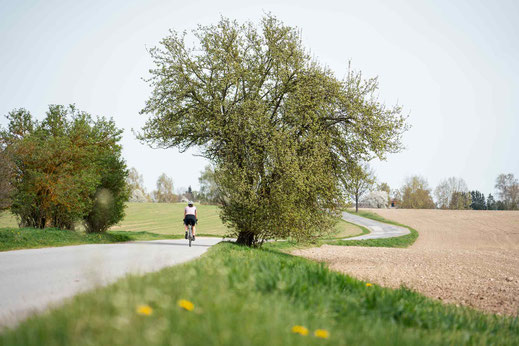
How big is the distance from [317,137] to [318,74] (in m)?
3.25

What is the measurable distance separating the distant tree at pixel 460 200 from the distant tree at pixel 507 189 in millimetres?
7613

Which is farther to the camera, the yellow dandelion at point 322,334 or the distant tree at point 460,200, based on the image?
the distant tree at point 460,200

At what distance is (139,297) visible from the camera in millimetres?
3389

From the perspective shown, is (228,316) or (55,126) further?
(55,126)

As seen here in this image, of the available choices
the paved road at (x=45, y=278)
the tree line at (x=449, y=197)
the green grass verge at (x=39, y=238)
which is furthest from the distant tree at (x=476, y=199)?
the paved road at (x=45, y=278)

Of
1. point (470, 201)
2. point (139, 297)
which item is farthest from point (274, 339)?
point (470, 201)

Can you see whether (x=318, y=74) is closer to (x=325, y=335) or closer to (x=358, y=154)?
(x=358, y=154)

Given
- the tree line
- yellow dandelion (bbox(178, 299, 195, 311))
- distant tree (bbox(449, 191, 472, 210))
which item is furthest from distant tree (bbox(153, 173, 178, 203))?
yellow dandelion (bbox(178, 299, 195, 311))

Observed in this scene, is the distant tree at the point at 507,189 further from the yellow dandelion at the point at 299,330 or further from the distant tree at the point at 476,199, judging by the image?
the yellow dandelion at the point at 299,330

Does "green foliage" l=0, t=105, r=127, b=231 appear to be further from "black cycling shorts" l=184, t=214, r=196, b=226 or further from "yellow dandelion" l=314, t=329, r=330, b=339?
"yellow dandelion" l=314, t=329, r=330, b=339

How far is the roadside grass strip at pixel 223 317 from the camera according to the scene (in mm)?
2783

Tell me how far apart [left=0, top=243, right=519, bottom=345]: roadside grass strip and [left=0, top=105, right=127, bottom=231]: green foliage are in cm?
2133

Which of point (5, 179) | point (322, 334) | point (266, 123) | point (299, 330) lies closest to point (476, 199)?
point (266, 123)

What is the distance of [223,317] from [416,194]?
388 ft
